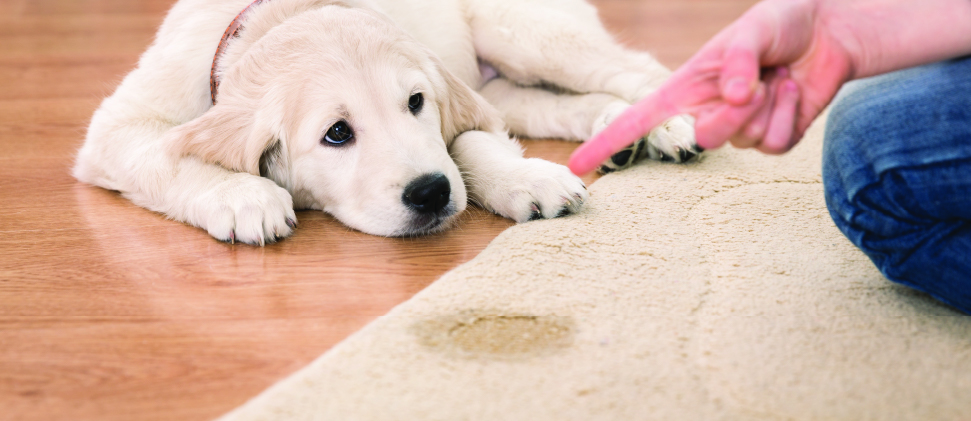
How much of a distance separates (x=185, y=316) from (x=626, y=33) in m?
3.50

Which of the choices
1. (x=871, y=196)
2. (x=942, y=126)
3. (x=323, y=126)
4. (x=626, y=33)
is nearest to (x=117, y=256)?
(x=323, y=126)

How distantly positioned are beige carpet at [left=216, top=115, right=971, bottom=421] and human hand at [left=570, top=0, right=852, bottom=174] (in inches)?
13.3

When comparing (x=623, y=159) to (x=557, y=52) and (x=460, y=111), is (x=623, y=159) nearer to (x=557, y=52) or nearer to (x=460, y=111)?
(x=460, y=111)

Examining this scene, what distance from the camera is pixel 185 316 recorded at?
151 cm

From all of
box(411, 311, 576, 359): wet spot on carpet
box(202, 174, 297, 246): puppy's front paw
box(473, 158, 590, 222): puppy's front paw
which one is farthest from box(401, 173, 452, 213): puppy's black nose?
box(411, 311, 576, 359): wet spot on carpet

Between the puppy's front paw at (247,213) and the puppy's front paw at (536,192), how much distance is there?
0.53m

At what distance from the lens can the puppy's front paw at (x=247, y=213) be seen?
6.00 ft

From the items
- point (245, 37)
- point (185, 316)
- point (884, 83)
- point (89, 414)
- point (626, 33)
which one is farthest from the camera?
point (626, 33)

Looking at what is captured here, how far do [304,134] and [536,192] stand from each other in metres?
0.58

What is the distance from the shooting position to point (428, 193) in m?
1.80

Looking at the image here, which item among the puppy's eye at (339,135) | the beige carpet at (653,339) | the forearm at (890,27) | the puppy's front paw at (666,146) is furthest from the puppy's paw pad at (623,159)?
the forearm at (890,27)

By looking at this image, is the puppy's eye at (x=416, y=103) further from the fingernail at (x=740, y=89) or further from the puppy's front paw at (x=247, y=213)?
the fingernail at (x=740, y=89)

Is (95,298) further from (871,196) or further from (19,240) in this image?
(871,196)

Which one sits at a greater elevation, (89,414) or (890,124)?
(890,124)
